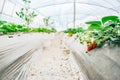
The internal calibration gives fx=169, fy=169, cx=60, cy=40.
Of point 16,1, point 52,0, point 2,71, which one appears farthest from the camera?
point 52,0

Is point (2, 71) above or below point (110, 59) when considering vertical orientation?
below

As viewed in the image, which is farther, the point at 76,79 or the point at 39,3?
the point at 39,3

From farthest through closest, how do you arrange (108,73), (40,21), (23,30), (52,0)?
(40,21), (52,0), (23,30), (108,73)

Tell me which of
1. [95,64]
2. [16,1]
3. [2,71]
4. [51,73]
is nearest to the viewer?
[95,64]

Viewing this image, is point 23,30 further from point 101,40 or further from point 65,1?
point 101,40

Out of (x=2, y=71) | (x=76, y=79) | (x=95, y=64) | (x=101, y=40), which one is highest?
(x=101, y=40)

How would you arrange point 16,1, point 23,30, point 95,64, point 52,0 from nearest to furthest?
1. point 95,64
2. point 23,30
3. point 16,1
4. point 52,0

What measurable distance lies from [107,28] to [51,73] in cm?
107

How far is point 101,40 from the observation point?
1.80 metres

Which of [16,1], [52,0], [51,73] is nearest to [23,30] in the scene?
[16,1]

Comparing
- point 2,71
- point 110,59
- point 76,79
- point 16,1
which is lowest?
point 76,79

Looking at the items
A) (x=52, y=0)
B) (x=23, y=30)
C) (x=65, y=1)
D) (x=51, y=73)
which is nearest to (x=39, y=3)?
(x=52, y=0)

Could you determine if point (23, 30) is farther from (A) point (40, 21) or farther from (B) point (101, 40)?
(A) point (40, 21)

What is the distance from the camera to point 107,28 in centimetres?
197
